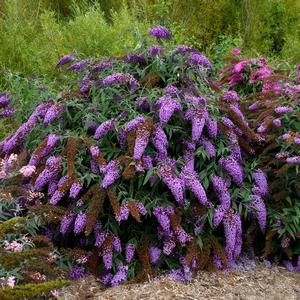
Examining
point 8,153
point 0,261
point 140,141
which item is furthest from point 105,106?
point 0,261

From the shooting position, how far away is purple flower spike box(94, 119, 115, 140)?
3.70 m

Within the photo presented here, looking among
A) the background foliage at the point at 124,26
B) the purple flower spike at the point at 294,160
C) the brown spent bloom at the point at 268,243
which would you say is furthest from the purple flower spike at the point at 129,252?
the background foliage at the point at 124,26

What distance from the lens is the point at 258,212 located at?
381 centimetres

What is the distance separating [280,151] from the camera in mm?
4039

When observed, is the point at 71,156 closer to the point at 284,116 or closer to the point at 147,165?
the point at 147,165

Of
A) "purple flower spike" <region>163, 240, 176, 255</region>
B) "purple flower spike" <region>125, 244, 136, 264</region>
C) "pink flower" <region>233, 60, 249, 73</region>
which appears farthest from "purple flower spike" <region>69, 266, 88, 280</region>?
"pink flower" <region>233, 60, 249, 73</region>

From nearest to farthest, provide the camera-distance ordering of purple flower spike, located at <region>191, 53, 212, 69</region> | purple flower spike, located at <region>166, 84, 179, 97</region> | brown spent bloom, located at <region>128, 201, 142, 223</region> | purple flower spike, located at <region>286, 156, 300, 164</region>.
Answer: brown spent bloom, located at <region>128, 201, 142, 223</region> → purple flower spike, located at <region>286, 156, 300, 164</region> → purple flower spike, located at <region>166, 84, 179, 97</region> → purple flower spike, located at <region>191, 53, 212, 69</region>

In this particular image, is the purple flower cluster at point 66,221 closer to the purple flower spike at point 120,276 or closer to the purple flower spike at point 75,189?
the purple flower spike at point 75,189

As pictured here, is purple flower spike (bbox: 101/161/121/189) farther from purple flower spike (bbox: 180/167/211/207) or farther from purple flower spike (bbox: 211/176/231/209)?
purple flower spike (bbox: 211/176/231/209)

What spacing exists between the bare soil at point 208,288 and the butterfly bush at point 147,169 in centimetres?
9

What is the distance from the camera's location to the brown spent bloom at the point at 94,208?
3.37 m

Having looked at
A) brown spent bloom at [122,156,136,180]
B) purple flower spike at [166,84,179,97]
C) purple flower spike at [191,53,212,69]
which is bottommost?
brown spent bloom at [122,156,136,180]

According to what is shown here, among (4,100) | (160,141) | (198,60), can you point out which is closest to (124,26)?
(4,100)

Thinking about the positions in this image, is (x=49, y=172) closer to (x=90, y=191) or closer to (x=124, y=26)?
(x=90, y=191)
